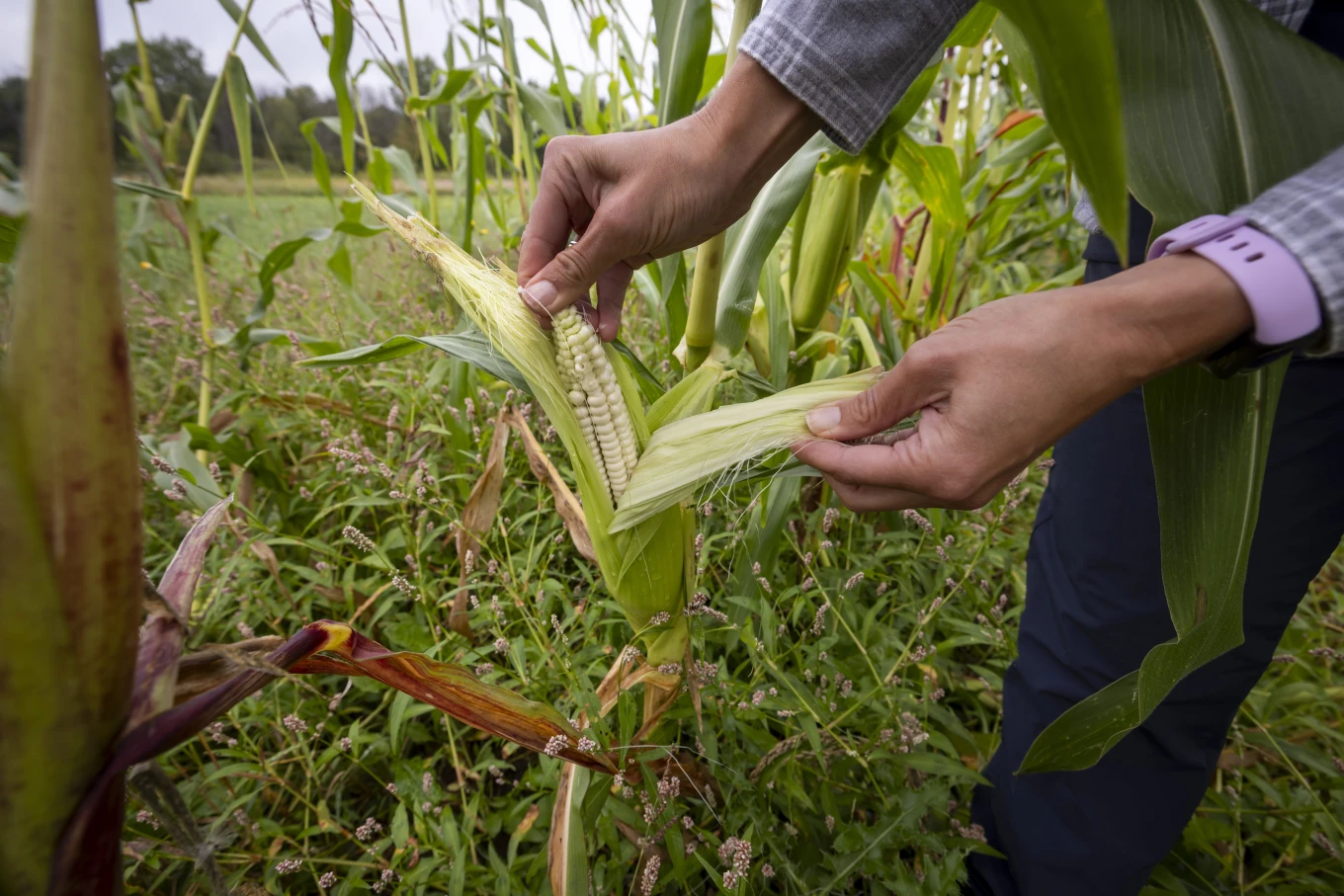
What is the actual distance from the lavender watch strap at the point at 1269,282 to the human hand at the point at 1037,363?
0.04ft

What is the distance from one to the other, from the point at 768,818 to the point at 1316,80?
1169 millimetres

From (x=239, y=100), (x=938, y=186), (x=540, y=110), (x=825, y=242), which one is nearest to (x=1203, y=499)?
(x=825, y=242)

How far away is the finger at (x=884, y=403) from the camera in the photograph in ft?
2.29

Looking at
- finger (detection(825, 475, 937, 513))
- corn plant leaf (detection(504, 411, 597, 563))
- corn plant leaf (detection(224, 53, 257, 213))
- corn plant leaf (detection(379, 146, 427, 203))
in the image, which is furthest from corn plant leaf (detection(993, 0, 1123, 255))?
corn plant leaf (detection(379, 146, 427, 203))

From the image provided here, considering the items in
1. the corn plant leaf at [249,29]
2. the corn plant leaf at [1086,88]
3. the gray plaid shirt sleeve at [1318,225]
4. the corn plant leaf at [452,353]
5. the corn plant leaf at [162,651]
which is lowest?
the corn plant leaf at [162,651]

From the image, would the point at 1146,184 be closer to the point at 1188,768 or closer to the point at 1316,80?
the point at 1316,80

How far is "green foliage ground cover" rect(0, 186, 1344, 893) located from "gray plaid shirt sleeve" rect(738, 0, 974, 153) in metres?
0.70

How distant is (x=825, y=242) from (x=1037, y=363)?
881mm

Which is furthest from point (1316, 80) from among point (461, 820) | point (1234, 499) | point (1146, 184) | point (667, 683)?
point (461, 820)

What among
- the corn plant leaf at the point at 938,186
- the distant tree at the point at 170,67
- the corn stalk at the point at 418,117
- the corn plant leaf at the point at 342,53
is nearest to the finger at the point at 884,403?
the corn plant leaf at the point at 938,186

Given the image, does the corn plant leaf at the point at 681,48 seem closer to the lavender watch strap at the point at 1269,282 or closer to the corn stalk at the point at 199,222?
the lavender watch strap at the point at 1269,282

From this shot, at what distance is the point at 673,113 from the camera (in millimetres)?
1066

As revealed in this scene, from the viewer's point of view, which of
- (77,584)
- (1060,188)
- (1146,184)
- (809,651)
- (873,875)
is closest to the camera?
(77,584)

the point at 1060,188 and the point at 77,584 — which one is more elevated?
the point at 1060,188
